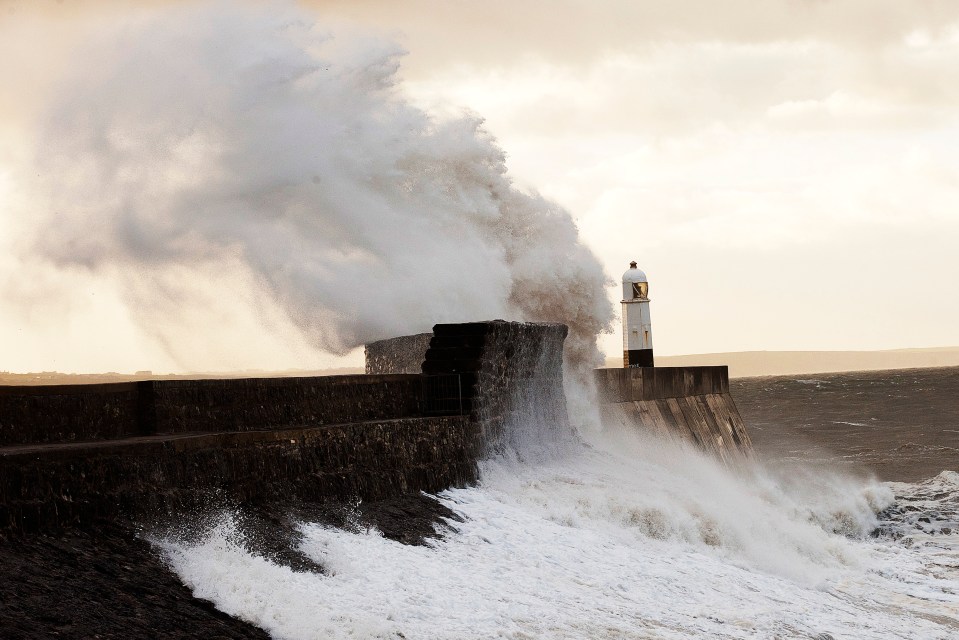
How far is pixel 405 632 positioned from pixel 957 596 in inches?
247

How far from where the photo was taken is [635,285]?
19.2m

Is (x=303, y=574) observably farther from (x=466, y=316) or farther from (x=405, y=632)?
(x=466, y=316)

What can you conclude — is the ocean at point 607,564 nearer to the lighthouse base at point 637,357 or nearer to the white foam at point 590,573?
the white foam at point 590,573

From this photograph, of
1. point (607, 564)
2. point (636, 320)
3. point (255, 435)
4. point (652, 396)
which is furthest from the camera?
point (636, 320)

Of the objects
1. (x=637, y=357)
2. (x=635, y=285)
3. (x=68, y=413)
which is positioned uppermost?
(x=635, y=285)

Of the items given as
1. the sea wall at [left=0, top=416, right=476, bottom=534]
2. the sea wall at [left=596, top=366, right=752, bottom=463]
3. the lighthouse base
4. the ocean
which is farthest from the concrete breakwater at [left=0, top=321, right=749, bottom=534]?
the lighthouse base

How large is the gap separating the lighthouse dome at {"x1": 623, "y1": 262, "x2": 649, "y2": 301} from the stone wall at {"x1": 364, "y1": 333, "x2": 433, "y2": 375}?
651 centimetres

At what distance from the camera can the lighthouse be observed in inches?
749

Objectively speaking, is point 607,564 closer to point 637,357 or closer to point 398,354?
point 398,354

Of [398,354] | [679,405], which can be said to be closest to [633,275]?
[679,405]

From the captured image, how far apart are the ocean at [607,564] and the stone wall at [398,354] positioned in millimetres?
1976

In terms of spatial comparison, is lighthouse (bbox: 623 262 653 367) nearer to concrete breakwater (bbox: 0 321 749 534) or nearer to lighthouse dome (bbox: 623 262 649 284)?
lighthouse dome (bbox: 623 262 649 284)

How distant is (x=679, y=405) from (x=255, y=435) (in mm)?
11424

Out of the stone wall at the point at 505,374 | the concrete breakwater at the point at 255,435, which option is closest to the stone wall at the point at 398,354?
the stone wall at the point at 505,374
